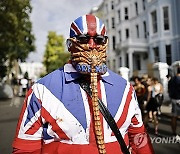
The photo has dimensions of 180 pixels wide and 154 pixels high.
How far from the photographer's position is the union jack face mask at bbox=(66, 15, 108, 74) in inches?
65.1

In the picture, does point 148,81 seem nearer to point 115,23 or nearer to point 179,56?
point 179,56

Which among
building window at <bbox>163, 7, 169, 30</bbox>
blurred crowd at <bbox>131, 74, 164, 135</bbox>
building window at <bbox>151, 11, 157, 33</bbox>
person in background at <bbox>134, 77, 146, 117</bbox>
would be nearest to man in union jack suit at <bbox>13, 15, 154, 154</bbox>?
blurred crowd at <bbox>131, 74, 164, 135</bbox>

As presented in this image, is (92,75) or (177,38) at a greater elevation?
(177,38)

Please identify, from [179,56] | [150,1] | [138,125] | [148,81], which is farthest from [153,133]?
[150,1]

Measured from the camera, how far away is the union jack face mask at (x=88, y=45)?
5.42ft

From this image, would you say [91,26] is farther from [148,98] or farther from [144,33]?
[144,33]

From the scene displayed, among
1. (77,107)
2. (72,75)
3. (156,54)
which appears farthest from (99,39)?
(156,54)

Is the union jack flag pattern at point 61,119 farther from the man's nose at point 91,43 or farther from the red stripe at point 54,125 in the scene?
the man's nose at point 91,43

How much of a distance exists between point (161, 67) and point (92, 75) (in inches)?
526

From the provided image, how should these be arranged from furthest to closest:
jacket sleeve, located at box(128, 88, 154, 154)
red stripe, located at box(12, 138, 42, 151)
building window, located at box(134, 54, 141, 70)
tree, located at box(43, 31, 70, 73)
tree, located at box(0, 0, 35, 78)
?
1. tree, located at box(43, 31, 70, 73)
2. building window, located at box(134, 54, 141, 70)
3. tree, located at box(0, 0, 35, 78)
4. jacket sleeve, located at box(128, 88, 154, 154)
5. red stripe, located at box(12, 138, 42, 151)

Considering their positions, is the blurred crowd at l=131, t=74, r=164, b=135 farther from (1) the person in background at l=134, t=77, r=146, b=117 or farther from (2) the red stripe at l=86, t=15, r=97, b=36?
(2) the red stripe at l=86, t=15, r=97, b=36

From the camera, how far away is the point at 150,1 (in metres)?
26.3

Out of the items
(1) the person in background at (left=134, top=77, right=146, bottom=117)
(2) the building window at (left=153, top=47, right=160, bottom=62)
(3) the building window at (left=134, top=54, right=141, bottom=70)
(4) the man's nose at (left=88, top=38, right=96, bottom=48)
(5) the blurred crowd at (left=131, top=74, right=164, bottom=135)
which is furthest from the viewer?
(3) the building window at (left=134, top=54, right=141, bottom=70)

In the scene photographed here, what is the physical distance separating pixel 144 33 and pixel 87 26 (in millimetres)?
27544
